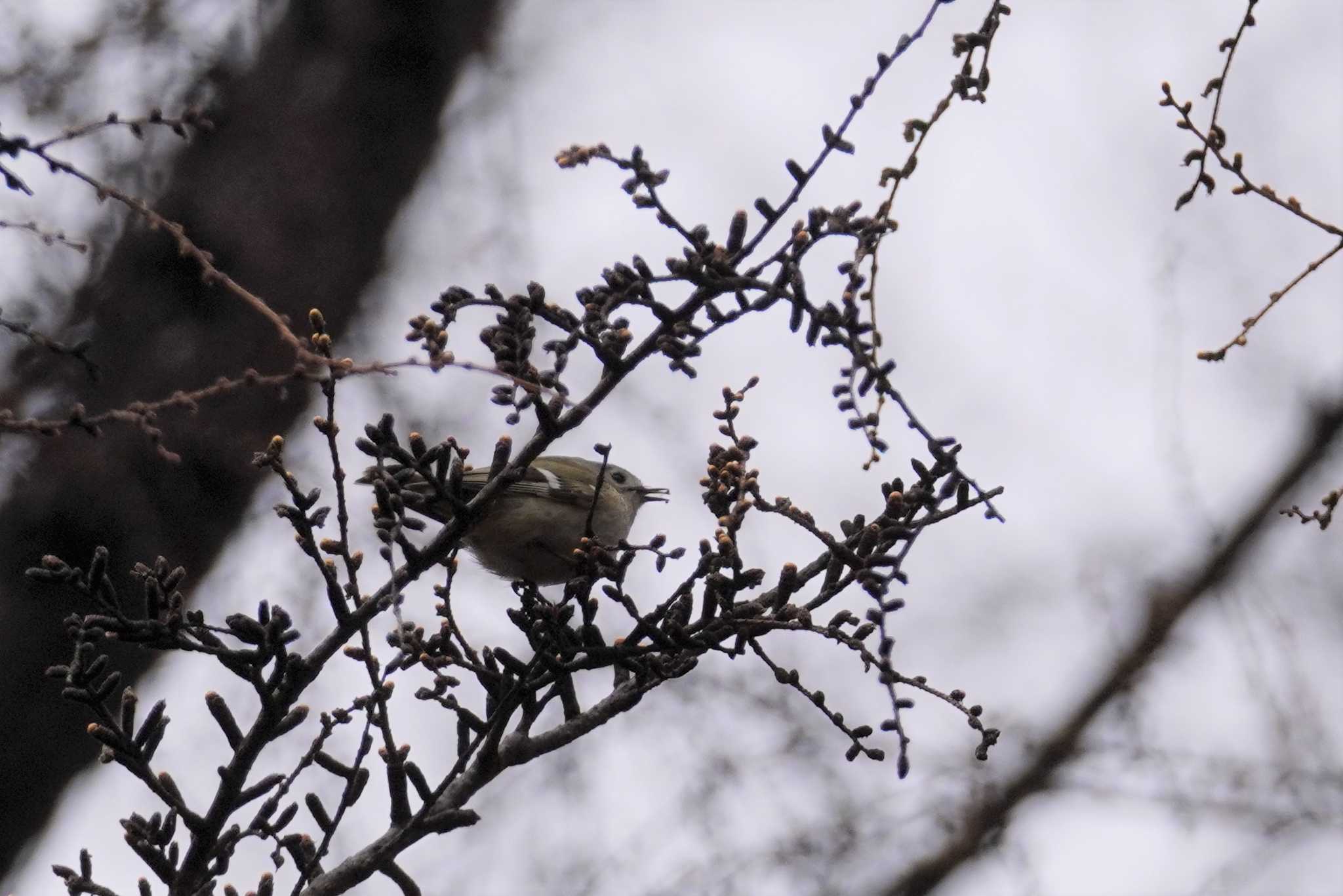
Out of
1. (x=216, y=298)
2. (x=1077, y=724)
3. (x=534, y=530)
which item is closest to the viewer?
(x=534, y=530)

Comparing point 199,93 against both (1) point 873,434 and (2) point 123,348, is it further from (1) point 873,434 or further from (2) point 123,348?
(1) point 873,434

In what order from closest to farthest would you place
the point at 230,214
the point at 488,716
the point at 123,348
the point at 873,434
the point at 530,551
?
1. the point at 873,434
2. the point at 488,716
3. the point at 530,551
4. the point at 123,348
5. the point at 230,214

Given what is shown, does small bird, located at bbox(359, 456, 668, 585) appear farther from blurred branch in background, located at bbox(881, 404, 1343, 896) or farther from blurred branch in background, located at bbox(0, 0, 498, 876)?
blurred branch in background, located at bbox(881, 404, 1343, 896)

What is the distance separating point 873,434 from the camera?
1.83 meters

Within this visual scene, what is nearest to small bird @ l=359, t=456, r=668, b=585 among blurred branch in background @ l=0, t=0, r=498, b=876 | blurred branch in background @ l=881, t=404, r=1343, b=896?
blurred branch in background @ l=0, t=0, r=498, b=876

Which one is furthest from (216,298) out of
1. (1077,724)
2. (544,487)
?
(1077,724)

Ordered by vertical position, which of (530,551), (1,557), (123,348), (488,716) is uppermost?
(123,348)

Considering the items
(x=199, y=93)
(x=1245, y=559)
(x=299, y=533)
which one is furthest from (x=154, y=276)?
(x=1245, y=559)

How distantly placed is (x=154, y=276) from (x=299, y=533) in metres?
2.29

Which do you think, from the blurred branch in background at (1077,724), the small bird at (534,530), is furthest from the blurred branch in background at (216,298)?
the blurred branch in background at (1077,724)

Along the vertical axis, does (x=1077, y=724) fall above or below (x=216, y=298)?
below

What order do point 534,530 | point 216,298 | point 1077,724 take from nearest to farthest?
point 534,530, point 1077,724, point 216,298

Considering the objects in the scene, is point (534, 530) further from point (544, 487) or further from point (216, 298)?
point (216, 298)

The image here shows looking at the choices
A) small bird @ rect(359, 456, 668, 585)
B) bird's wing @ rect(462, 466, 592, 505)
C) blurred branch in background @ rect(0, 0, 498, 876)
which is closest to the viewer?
bird's wing @ rect(462, 466, 592, 505)
